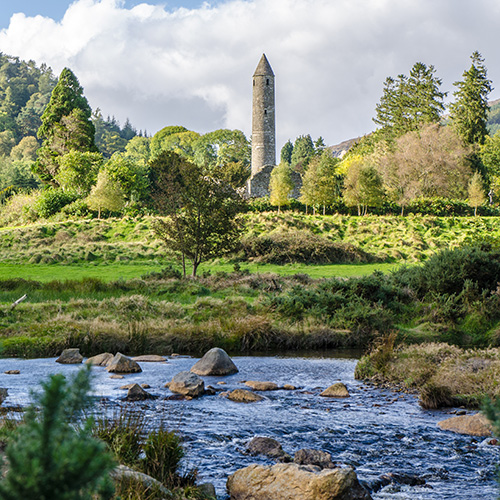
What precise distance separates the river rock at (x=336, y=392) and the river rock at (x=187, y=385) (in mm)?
2620

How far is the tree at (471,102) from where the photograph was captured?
76688 millimetres

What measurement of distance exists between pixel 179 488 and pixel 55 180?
229ft

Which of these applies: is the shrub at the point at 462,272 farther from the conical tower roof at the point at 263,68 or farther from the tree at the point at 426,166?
the conical tower roof at the point at 263,68

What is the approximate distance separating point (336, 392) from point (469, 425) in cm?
324

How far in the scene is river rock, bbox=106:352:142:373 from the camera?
45.5 ft

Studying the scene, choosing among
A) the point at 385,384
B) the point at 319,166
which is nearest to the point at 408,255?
the point at 319,166

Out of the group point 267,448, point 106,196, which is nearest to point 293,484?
point 267,448

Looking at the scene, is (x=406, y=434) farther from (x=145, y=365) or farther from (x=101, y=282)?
(x=101, y=282)

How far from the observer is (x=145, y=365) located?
1508 cm

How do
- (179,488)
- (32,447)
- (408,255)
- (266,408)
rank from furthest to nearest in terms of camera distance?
(408,255) → (266,408) → (179,488) → (32,447)

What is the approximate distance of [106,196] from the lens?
55.8 meters

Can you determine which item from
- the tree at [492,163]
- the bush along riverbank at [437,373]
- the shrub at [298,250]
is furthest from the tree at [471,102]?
the bush along riverbank at [437,373]

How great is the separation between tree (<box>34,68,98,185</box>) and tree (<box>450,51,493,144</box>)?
49.0m

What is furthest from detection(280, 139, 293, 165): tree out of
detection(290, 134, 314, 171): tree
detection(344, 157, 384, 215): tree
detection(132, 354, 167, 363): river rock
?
detection(132, 354, 167, 363): river rock
